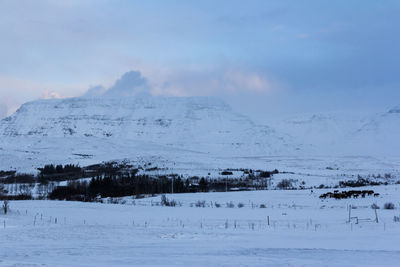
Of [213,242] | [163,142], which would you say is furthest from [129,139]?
[213,242]

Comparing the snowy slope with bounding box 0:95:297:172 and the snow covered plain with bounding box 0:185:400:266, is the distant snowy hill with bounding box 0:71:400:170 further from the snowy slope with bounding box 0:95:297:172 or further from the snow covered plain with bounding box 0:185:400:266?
the snow covered plain with bounding box 0:185:400:266

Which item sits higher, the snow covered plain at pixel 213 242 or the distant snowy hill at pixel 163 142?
the distant snowy hill at pixel 163 142

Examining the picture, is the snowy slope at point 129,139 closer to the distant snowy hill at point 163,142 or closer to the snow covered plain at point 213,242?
the distant snowy hill at point 163,142

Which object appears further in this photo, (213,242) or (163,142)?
(163,142)

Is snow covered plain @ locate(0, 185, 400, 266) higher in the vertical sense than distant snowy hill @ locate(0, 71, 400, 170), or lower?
lower

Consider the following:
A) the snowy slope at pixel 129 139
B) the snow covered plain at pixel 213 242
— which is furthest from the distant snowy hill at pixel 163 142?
the snow covered plain at pixel 213 242

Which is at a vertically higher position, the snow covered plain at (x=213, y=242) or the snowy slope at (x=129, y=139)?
the snowy slope at (x=129, y=139)

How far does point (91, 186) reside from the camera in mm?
56125

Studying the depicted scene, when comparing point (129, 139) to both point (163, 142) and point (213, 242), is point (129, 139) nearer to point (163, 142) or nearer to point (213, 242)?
point (163, 142)

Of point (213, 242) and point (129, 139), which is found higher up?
point (129, 139)

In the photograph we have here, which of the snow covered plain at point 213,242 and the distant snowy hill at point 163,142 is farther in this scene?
the distant snowy hill at point 163,142

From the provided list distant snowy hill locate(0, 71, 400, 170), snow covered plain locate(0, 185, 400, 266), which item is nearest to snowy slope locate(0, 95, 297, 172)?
distant snowy hill locate(0, 71, 400, 170)

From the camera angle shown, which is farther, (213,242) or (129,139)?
(129,139)

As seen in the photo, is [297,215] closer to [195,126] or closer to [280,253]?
[280,253]
